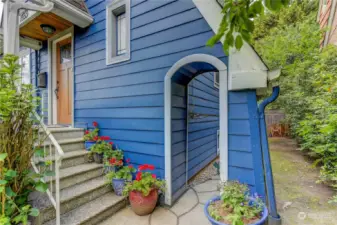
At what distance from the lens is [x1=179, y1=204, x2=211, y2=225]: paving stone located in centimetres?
226

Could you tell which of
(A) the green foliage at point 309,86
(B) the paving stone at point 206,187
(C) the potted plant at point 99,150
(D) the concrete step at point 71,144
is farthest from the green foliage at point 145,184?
(A) the green foliage at point 309,86

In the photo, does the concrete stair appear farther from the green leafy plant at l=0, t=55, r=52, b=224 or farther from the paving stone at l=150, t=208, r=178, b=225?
the paving stone at l=150, t=208, r=178, b=225

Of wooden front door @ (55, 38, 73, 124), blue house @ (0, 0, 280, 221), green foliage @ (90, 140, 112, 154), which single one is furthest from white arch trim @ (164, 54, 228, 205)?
wooden front door @ (55, 38, 73, 124)

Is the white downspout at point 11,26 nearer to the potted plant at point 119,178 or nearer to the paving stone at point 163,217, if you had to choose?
the potted plant at point 119,178

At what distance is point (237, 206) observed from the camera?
1.76 metres

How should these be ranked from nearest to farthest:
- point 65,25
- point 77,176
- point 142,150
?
1. point 77,176
2. point 142,150
3. point 65,25

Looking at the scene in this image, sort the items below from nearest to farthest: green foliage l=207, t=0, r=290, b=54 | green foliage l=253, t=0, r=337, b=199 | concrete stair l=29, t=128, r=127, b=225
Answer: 1. green foliage l=207, t=0, r=290, b=54
2. concrete stair l=29, t=128, r=127, b=225
3. green foliage l=253, t=0, r=337, b=199

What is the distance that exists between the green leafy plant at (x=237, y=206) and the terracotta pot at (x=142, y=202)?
0.86 meters

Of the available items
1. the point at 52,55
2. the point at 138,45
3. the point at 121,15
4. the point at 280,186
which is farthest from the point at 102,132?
the point at 280,186

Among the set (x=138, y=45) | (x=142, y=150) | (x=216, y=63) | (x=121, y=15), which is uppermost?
(x=121, y=15)

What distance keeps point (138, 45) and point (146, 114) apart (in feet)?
3.71

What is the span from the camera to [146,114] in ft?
9.08

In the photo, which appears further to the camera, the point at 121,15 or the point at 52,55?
the point at 52,55

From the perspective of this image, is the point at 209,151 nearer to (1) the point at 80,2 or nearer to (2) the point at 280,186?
(2) the point at 280,186
